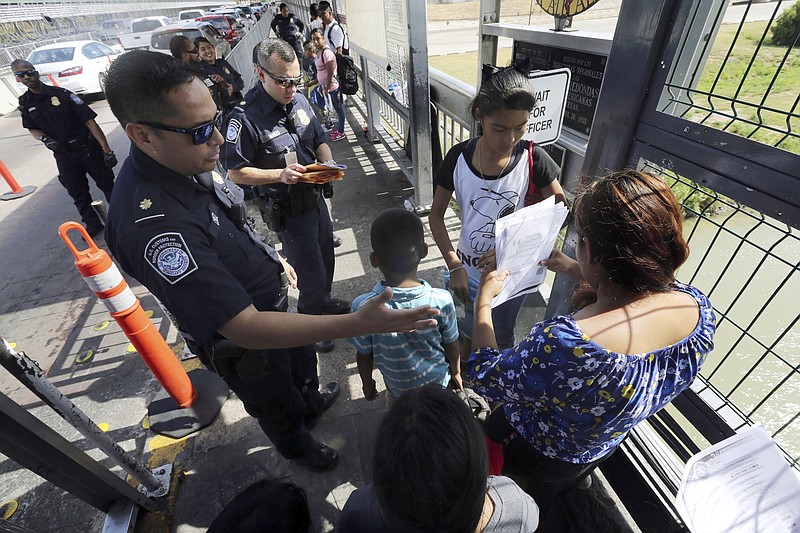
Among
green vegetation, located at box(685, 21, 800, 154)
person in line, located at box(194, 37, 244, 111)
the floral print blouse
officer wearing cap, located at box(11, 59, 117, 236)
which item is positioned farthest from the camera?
person in line, located at box(194, 37, 244, 111)

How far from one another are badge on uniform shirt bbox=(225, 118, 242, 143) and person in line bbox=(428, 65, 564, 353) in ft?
4.71

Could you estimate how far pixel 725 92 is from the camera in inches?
52.1

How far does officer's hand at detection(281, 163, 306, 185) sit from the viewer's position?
250 centimetres

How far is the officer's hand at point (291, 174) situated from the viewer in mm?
2500

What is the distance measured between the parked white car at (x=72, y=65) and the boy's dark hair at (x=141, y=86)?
13.1 meters

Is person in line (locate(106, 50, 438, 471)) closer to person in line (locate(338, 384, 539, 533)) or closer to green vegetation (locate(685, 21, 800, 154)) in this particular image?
person in line (locate(338, 384, 539, 533))

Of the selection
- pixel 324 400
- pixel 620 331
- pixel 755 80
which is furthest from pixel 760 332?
pixel 324 400

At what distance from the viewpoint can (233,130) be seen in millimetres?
2590

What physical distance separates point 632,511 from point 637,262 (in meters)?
1.65

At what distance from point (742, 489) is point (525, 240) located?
113cm

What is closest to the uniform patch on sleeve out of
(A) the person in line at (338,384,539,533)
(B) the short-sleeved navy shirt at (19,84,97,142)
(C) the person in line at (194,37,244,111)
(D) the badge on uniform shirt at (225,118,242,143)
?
(A) the person in line at (338,384,539,533)

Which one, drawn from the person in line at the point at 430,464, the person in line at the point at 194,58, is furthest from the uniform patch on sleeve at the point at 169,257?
the person in line at the point at 194,58

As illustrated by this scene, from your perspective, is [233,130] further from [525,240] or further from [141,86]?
[525,240]

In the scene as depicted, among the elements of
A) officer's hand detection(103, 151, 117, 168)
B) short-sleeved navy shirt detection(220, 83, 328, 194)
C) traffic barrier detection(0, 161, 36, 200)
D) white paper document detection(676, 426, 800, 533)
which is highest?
short-sleeved navy shirt detection(220, 83, 328, 194)
